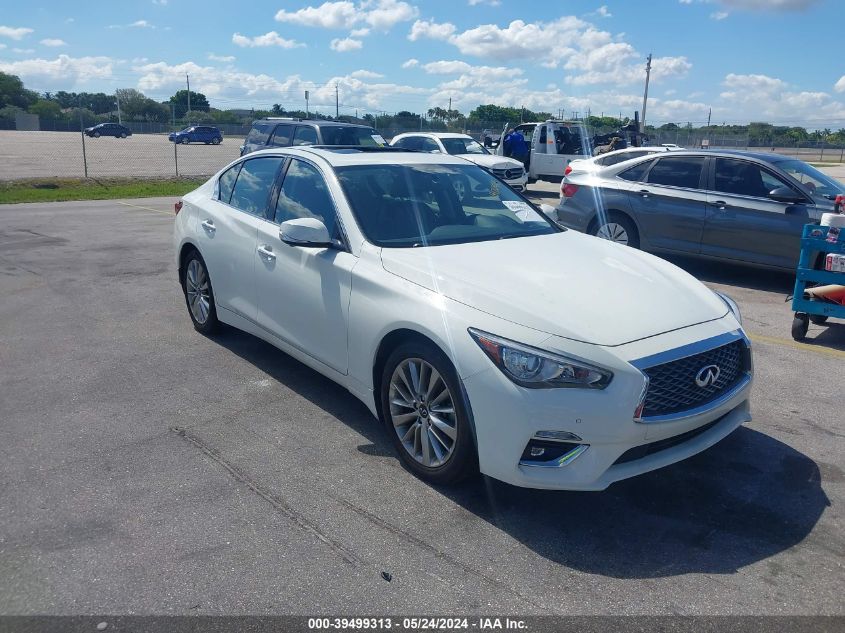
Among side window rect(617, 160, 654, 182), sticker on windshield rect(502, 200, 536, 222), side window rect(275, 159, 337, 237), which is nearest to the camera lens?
side window rect(275, 159, 337, 237)

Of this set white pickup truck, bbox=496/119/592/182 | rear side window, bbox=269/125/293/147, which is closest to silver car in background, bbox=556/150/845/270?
rear side window, bbox=269/125/293/147

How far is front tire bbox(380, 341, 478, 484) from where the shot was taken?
3.63 meters

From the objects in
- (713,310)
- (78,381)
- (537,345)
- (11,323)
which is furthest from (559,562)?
(11,323)

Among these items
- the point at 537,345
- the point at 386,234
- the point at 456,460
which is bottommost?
the point at 456,460

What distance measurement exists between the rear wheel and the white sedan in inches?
195

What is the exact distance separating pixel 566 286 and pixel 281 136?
548 inches

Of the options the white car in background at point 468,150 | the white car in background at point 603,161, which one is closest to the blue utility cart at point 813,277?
the white car in background at point 603,161

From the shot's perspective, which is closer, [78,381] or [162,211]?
[78,381]

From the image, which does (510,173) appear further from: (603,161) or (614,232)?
(614,232)

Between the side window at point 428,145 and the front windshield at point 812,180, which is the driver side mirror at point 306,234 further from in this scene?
the side window at point 428,145

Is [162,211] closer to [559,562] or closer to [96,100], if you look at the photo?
[559,562]

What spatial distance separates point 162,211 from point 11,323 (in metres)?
9.16

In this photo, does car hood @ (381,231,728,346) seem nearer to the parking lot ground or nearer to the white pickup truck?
the parking lot ground

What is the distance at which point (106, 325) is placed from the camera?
6.87 metres
